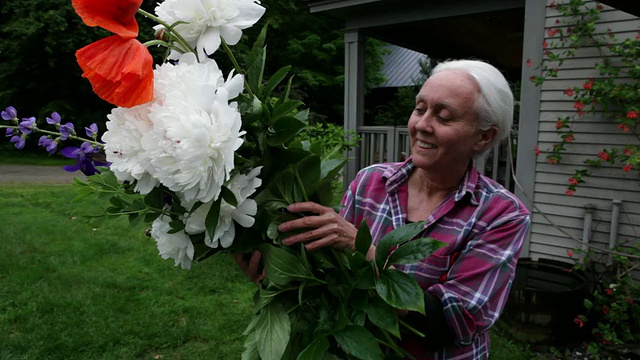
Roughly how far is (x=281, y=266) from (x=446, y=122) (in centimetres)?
78

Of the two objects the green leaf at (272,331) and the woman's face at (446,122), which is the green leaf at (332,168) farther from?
the woman's face at (446,122)

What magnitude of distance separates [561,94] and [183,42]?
4041 millimetres

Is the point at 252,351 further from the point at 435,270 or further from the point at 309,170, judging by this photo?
the point at 435,270

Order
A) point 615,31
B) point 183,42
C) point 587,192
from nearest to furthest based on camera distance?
point 183,42
point 615,31
point 587,192

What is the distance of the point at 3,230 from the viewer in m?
6.17

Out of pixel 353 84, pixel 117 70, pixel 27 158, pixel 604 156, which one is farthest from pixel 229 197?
pixel 27 158

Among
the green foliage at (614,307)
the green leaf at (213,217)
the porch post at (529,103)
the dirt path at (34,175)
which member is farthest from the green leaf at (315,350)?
the dirt path at (34,175)

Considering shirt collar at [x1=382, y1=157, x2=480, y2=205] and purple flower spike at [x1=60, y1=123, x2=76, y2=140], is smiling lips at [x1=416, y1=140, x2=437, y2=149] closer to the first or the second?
shirt collar at [x1=382, y1=157, x2=480, y2=205]

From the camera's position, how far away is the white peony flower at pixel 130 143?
793 mm

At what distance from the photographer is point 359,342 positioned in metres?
1.00

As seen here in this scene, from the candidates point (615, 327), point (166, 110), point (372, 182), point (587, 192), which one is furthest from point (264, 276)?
point (587, 192)

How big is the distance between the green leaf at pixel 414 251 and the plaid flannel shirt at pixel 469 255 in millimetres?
361

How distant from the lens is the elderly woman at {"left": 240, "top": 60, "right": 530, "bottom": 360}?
1.37 meters

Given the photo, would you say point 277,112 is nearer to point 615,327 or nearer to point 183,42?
point 183,42
